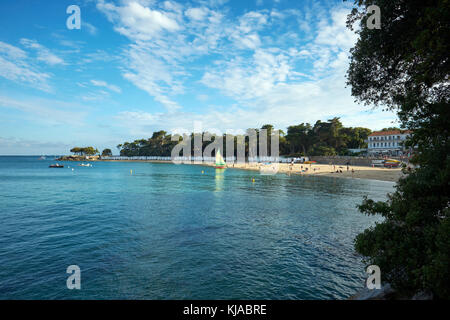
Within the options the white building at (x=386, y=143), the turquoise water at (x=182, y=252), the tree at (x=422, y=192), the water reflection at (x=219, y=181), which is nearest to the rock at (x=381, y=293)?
the tree at (x=422, y=192)

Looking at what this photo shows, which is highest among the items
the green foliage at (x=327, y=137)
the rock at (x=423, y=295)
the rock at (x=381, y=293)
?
the green foliage at (x=327, y=137)

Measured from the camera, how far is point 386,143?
102250mm

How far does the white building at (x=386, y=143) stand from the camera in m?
95.7

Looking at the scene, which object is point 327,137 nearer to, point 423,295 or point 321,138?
point 321,138

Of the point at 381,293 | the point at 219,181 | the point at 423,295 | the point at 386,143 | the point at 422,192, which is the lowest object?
the point at 219,181

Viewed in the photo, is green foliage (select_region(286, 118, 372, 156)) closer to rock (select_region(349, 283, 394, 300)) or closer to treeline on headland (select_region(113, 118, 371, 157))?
treeline on headland (select_region(113, 118, 371, 157))

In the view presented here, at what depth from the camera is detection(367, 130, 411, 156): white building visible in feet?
314

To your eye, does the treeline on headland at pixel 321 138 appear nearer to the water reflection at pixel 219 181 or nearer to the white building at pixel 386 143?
the white building at pixel 386 143

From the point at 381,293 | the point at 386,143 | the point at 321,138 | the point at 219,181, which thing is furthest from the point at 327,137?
the point at 381,293

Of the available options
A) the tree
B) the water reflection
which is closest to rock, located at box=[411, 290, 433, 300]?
the tree

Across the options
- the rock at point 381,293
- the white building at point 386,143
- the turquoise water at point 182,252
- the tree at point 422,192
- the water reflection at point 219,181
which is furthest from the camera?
the white building at point 386,143
